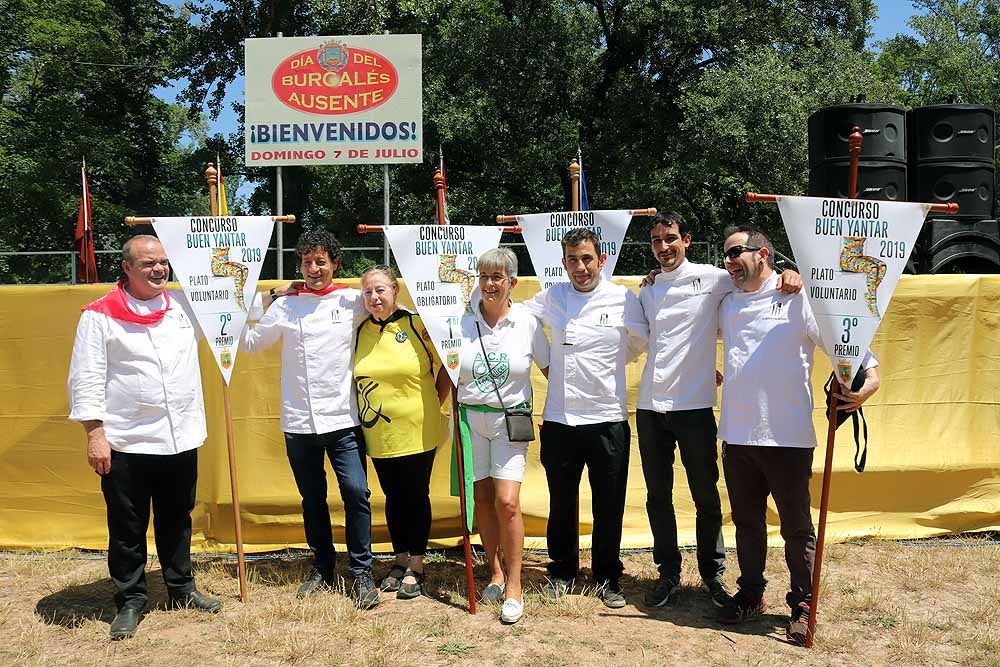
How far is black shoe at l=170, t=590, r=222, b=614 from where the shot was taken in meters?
4.20

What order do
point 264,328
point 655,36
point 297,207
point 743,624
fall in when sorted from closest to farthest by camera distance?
point 743,624 → point 264,328 → point 655,36 → point 297,207

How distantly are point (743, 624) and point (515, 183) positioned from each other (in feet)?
61.2

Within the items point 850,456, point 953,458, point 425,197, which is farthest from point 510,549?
point 425,197

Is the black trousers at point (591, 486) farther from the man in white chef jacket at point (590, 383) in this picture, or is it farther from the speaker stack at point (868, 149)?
the speaker stack at point (868, 149)

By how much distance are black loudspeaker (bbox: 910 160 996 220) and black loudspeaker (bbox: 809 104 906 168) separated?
0.43 m

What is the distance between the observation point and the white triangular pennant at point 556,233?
177 inches

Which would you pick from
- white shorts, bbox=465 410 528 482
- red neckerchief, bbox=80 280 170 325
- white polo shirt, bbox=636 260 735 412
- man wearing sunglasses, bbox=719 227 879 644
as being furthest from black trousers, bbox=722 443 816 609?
red neckerchief, bbox=80 280 170 325

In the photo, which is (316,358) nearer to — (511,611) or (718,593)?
(511,611)

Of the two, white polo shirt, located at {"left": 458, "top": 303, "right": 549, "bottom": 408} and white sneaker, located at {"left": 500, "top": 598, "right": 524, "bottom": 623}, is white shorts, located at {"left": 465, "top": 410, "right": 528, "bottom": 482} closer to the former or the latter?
white polo shirt, located at {"left": 458, "top": 303, "right": 549, "bottom": 408}

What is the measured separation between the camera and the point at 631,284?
512 centimetres

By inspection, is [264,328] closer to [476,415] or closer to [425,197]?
[476,415]

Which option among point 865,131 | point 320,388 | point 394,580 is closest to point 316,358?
point 320,388

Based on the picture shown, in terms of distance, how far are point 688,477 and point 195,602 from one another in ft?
8.28

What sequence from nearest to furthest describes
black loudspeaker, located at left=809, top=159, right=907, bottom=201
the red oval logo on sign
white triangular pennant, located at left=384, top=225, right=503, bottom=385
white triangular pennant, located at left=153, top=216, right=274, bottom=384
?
1. white triangular pennant, located at left=384, top=225, right=503, bottom=385
2. white triangular pennant, located at left=153, top=216, right=274, bottom=384
3. black loudspeaker, located at left=809, top=159, right=907, bottom=201
4. the red oval logo on sign
